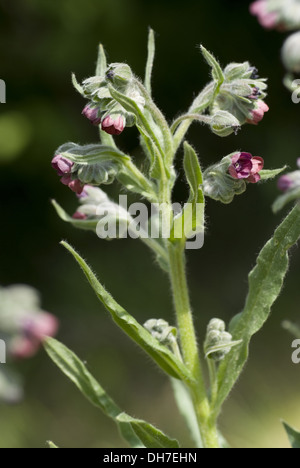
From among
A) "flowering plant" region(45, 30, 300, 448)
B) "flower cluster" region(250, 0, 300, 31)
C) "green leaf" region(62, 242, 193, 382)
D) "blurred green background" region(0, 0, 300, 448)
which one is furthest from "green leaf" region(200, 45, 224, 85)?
"blurred green background" region(0, 0, 300, 448)

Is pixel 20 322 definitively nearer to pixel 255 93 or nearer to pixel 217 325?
pixel 217 325

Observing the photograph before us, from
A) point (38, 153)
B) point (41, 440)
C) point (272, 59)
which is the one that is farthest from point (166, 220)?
point (272, 59)

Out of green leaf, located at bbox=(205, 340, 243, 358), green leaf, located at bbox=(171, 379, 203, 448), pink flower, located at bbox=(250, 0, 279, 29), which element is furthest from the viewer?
green leaf, located at bbox=(171, 379, 203, 448)

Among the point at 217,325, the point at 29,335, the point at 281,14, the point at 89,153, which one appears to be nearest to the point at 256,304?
the point at 217,325

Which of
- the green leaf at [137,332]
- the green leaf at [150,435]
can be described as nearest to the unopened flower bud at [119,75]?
the green leaf at [137,332]

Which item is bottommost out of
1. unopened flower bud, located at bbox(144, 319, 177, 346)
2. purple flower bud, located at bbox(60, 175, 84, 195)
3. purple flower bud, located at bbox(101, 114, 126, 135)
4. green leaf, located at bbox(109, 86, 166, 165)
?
unopened flower bud, located at bbox(144, 319, 177, 346)

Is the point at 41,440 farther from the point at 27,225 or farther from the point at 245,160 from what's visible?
the point at 245,160

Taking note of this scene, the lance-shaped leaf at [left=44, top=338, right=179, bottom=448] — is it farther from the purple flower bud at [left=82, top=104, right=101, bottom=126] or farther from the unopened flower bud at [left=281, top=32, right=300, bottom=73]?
the unopened flower bud at [left=281, top=32, right=300, bottom=73]
